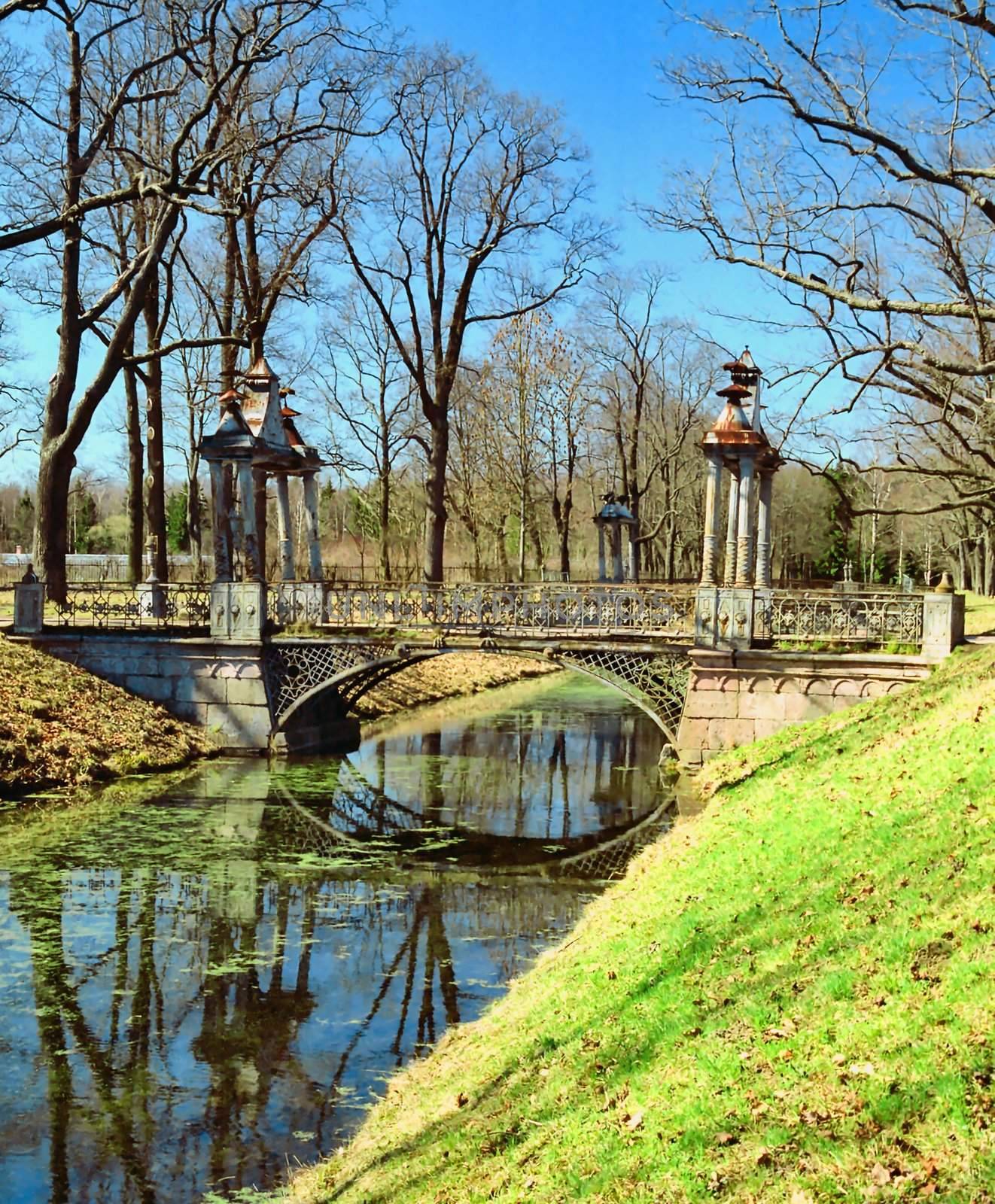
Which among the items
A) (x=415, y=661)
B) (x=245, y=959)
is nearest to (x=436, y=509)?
(x=415, y=661)

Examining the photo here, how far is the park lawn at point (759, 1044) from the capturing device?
17.9 feet

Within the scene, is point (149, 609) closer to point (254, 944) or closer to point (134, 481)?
point (134, 481)

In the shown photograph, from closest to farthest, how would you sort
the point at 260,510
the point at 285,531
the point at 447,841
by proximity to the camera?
the point at 447,841 < the point at 260,510 < the point at 285,531

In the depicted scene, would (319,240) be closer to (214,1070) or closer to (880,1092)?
(214,1070)

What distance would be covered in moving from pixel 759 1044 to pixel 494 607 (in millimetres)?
16260

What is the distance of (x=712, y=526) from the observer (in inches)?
874

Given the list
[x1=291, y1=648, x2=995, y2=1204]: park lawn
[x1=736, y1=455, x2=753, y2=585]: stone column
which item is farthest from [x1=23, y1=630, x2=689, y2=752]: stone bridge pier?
[x1=291, y1=648, x2=995, y2=1204]: park lawn

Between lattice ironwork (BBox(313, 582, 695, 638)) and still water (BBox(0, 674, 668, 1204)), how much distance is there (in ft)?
9.43

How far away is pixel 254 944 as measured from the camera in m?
12.5

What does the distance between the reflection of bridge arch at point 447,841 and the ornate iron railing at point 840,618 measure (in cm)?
373

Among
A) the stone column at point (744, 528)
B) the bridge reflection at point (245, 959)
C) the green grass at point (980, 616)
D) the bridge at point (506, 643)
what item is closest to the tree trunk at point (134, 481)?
the bridge at point (506, 643)

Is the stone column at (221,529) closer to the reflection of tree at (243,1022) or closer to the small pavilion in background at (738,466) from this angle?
the small pavilion in background at (738,466)

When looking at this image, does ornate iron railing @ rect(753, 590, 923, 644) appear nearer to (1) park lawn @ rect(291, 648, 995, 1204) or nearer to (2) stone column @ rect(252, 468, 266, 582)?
(1) park lawn @ rect(291, 648, 995, 1204)

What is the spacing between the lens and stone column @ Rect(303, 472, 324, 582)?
27031 millimetres
